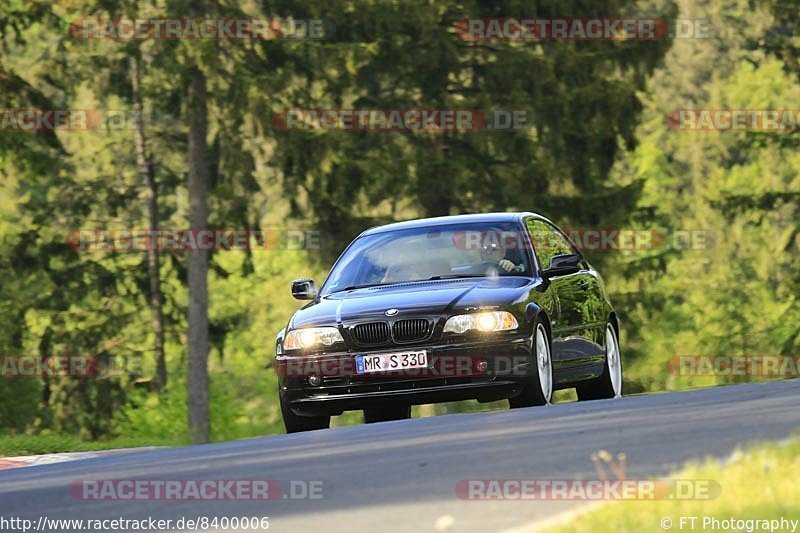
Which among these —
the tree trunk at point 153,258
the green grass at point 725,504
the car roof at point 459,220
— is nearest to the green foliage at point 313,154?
the tree trunk at point 153,258

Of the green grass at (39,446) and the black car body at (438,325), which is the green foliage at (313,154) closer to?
the green grass at (39,446)

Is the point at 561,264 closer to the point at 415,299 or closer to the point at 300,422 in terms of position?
the point at 415,299

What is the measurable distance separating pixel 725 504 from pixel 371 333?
695 cm

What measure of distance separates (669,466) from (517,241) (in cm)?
676

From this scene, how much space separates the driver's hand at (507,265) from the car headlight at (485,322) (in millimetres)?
1180

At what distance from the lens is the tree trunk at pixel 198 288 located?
34.8 meters

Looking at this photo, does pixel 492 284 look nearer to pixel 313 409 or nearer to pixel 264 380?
pixel 313 409

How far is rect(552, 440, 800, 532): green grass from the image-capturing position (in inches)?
267

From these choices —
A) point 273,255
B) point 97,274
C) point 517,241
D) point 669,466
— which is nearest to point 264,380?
point 273,255

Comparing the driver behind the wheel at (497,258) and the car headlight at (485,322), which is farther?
the driver behind the wheel at (497,258)

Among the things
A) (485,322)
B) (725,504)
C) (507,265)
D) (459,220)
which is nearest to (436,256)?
(459,220)

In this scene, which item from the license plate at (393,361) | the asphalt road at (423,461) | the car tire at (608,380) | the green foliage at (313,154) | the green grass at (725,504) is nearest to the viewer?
the green grass at (725,504)

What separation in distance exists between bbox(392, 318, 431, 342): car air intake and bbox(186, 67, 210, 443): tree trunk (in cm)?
2114

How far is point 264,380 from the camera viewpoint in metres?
68.6
